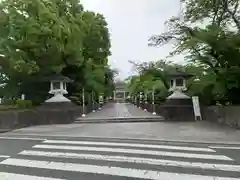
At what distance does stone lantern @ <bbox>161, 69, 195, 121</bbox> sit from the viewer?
62.8ft

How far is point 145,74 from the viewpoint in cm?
2597

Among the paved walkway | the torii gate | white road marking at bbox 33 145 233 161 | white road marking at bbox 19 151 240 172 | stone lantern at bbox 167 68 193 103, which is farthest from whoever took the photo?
the torii gate

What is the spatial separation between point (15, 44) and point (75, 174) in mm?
15989

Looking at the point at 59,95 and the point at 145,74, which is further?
the point at 145,74

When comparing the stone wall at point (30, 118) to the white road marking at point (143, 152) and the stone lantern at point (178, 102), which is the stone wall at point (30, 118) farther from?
the white road marking at point (143, 152)

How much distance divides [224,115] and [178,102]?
4045 millimetres

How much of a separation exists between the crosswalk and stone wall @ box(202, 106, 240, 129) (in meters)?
5.54

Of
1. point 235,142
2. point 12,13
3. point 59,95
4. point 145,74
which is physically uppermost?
point 12,13

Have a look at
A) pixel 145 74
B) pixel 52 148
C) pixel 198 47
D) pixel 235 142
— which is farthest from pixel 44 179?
pixel 145 74

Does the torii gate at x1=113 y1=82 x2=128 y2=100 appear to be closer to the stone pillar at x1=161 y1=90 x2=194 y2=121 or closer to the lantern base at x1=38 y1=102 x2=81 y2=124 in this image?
the stone pillar at x1=161 y1=90 x2=194 y2=121

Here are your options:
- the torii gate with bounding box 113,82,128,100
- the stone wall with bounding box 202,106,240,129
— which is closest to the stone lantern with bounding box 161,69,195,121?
the stone wall with bounding box 202,106,240,129

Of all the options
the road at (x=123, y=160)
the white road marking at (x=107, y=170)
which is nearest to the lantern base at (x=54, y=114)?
the road at (x=123, y=160)

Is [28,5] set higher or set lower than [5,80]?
higher

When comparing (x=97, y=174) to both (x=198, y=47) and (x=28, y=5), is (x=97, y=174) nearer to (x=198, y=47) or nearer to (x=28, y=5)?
(x=198, y=47)
